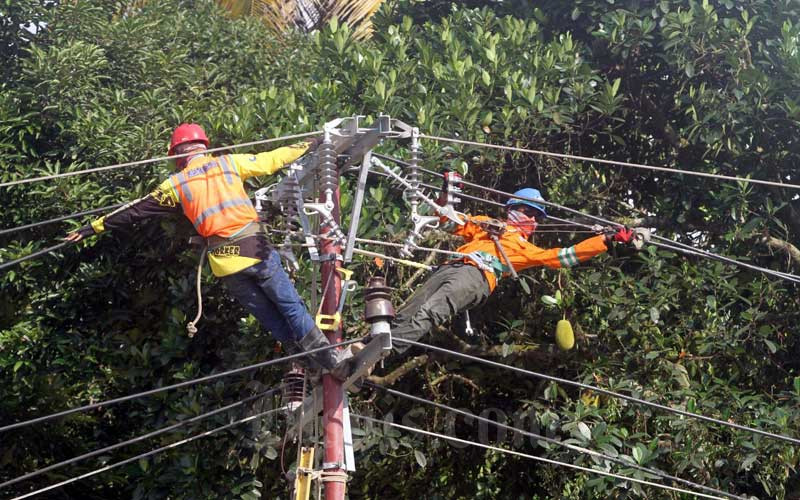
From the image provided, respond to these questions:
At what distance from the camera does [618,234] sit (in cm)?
916

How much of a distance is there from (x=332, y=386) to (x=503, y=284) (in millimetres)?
3559

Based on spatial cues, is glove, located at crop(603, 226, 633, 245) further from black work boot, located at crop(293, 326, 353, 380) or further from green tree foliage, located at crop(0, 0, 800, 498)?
black work boot, located at crop(293, 326, 353, 380)

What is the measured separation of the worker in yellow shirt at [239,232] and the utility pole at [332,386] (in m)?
0.13

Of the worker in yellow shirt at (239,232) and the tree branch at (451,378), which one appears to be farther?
the tree branch at (451,378)

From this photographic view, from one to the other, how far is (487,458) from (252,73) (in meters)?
4.68

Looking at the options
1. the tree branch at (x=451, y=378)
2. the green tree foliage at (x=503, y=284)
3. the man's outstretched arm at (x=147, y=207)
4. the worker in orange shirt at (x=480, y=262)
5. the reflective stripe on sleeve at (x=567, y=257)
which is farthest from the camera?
the tree branch at (x=451, y=378)

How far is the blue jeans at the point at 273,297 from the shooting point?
8258 millimetres

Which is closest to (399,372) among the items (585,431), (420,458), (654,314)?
(420,458)

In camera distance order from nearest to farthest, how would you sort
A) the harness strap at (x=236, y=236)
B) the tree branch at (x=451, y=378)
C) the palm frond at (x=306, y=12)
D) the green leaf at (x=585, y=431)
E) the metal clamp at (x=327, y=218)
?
the metal clamp at (x=327, y=218) → the harness strap at (x=236, y=236) → the green leaf at (x=585, y=431) → the tree branch at (x=451, y=378) → the palm frond at (x=306, y=12)

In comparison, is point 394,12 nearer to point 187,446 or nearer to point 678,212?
point 678,212

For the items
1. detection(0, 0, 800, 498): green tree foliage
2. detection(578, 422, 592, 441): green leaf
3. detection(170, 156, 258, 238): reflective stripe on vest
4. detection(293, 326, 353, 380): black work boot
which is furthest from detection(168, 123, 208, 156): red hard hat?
detection(578, 422, 592, 441): green leaf

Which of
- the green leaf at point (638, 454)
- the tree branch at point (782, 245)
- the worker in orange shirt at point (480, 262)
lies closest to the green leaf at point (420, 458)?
the worker in orange shirt at point (480, 262)

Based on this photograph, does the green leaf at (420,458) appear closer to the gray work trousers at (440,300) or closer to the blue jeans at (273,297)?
the gray work trousers at (440,300)

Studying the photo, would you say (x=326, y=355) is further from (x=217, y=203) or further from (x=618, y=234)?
(x=618, y=234)
